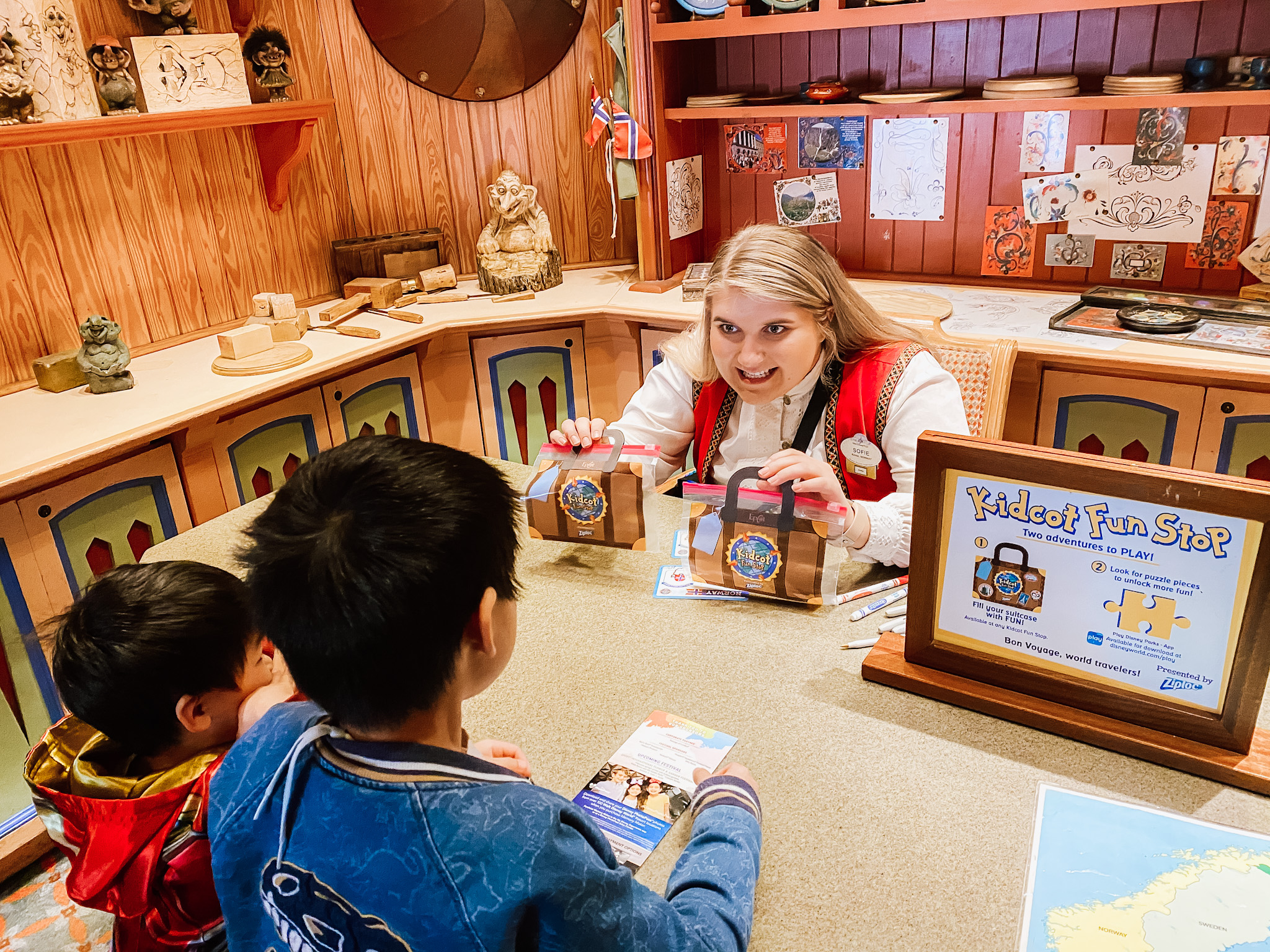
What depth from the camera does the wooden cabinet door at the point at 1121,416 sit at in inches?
91.7

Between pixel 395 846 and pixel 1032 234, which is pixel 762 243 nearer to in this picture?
pixel 395 846

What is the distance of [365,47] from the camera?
3.15 m

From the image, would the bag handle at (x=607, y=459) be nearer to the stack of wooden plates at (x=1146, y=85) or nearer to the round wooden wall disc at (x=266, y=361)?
the round wooden wall disc at (x=266, y=361)

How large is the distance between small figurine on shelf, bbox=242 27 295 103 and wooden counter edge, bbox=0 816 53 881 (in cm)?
208

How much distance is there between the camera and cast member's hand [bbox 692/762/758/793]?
37.7 inches

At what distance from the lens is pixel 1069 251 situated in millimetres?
2854

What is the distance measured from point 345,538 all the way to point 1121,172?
2.75m

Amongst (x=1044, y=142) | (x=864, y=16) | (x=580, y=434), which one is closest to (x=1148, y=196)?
(x=1044, y=142)

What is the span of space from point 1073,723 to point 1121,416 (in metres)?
1.64

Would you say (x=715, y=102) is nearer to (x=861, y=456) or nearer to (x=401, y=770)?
(x=861, y=456)

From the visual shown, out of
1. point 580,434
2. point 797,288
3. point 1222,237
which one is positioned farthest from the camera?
point 1222,237

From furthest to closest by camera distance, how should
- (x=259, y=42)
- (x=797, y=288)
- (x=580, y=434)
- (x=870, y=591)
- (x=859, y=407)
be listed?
1. (x=259, y=42)
2. (x=859, y=407)
3. (x=797, y=288)
4. (x=580, y=434)
5. (x=870, y=591)

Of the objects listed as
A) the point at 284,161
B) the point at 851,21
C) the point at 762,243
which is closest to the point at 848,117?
the point at 851,21

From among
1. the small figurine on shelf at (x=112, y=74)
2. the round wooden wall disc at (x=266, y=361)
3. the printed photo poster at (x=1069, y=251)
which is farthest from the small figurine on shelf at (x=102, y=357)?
the printed photo poster at (x=1069, y=251)
